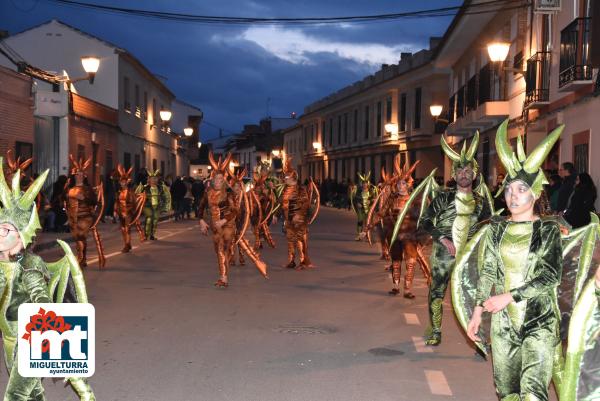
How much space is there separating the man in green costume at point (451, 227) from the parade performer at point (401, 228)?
1802 mm

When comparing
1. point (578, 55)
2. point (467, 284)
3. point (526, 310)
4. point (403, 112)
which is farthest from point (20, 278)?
point (403, 112)

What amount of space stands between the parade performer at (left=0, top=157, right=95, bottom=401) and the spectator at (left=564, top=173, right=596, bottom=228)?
9.59 m

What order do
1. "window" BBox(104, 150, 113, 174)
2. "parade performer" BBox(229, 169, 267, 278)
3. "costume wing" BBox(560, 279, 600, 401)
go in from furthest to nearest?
"window" BBox(104, 150, 113, 174)
"parade performer" BBox(229, 169, 267, 278)
"costume wing" BBox(560, 279, 600, 401)

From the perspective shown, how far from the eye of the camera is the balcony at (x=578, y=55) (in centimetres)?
1559

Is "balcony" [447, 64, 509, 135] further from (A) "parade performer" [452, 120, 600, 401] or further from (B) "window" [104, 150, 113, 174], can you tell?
(A) "parade performer" [452, 120, 600, 401]

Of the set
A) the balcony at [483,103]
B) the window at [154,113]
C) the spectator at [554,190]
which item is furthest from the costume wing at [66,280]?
the window at [154,113]

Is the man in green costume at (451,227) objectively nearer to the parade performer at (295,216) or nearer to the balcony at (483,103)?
the parade performer at (295,216)

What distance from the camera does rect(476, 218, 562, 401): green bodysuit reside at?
4551 millimetres

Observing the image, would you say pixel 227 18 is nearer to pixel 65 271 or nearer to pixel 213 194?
pixel 213 194

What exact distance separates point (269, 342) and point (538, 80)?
14.5 m

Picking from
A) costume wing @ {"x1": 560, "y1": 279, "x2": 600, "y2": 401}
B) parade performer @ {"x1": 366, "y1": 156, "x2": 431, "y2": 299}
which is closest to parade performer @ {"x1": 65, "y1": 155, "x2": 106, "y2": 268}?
parade performer @ {"x1": 366, "y1": 156, "x2": 431, "y2": 299}

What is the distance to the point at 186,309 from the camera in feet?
31.2

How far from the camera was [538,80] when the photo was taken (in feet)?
65.2

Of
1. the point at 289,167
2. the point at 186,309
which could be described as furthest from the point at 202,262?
the point at 186,309
